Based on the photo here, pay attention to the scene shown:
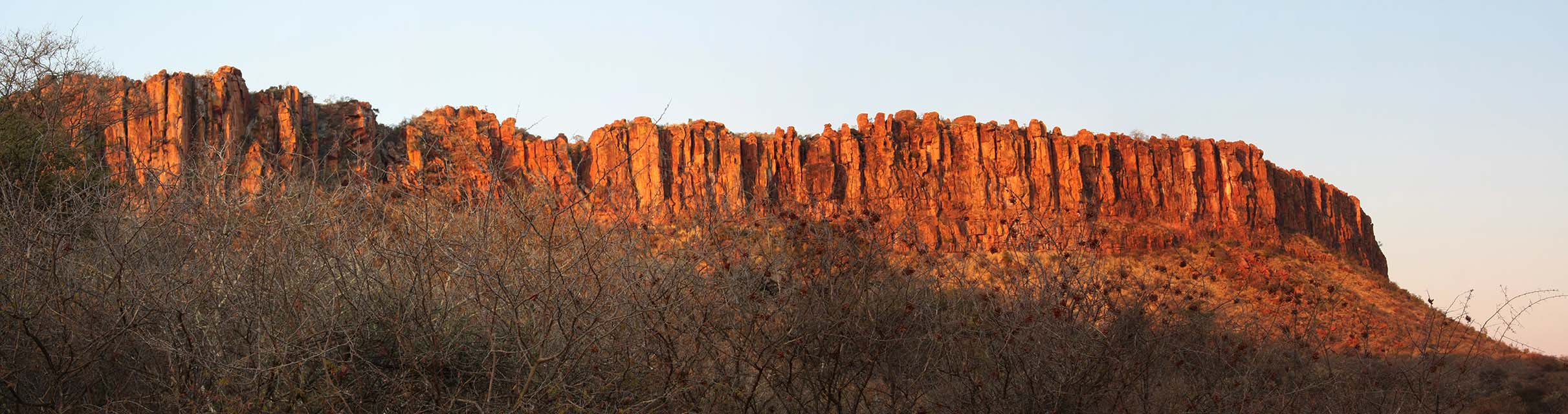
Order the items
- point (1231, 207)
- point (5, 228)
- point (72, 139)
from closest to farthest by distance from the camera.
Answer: point (5, 228) < point (72, 139) < point (1231, 207)

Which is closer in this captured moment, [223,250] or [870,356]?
[223,250]

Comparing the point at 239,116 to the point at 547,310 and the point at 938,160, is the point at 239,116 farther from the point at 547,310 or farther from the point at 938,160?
the point at 547,310

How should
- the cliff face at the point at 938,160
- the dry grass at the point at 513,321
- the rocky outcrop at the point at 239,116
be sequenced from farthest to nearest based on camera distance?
the cliff face at the point at 938,160 → the rocky outcrop at the point at 239,116 → the dry grass at the point at 513,321

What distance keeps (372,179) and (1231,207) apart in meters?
55.5

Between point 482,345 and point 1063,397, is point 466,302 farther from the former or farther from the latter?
point 1063,397

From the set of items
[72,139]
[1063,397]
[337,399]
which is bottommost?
[1063,397]

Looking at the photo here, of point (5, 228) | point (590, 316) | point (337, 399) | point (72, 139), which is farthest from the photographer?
point (72, 139)

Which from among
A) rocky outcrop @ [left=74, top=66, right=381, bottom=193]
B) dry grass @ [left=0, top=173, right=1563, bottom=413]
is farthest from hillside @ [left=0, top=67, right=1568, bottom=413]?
rocky outcrop @ [left=74, top=66, right=381, bottom=193]

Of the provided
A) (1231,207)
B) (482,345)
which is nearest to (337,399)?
(482,345)

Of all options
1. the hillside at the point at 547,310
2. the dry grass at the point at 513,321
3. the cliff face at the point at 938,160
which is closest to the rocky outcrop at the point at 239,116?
the cliff face at the point at 938,160

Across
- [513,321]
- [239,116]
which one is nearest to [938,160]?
[239,116]

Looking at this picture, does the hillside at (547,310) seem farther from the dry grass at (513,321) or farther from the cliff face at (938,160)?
the cliff face at (938,160)

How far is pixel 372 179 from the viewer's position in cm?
861

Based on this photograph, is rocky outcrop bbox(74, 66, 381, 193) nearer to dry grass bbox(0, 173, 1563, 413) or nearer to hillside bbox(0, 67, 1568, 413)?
hillside bbox(0, 67, 1568, 413)
